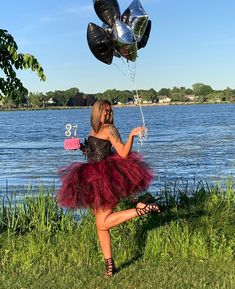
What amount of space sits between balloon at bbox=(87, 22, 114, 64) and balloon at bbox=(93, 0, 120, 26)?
14 centimetres

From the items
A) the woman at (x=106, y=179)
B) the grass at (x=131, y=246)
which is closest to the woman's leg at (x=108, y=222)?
the woman at (x=106, y=179)

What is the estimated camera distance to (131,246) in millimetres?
7090

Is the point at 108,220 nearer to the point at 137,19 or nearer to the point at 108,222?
the point at 108,222

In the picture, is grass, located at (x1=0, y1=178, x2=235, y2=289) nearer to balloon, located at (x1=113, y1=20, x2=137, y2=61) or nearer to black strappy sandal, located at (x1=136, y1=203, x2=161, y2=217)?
black strappy sandal, located at (x1=136, y1=203, x2=161, y2=217)

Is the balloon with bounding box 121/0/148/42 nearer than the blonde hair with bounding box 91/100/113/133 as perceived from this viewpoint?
No

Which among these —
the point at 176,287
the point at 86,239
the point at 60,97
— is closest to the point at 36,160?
the point at 86,239

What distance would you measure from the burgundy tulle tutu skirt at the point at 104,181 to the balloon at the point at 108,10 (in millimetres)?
1896

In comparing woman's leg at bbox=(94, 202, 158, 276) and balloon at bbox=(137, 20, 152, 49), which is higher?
balloon at bbox=(137, 20, 152, 49)

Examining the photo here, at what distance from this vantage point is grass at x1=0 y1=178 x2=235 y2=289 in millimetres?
5965

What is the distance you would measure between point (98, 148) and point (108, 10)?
1.94 metres

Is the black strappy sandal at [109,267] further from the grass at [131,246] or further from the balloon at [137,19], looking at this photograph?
the balloon at [137,19]

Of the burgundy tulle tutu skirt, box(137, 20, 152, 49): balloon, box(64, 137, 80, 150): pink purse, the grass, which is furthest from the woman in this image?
box(137, 20, 152, 49): balloon

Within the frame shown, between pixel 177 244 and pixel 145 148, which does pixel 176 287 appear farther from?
pixel 145 148

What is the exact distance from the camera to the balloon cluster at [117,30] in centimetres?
699
